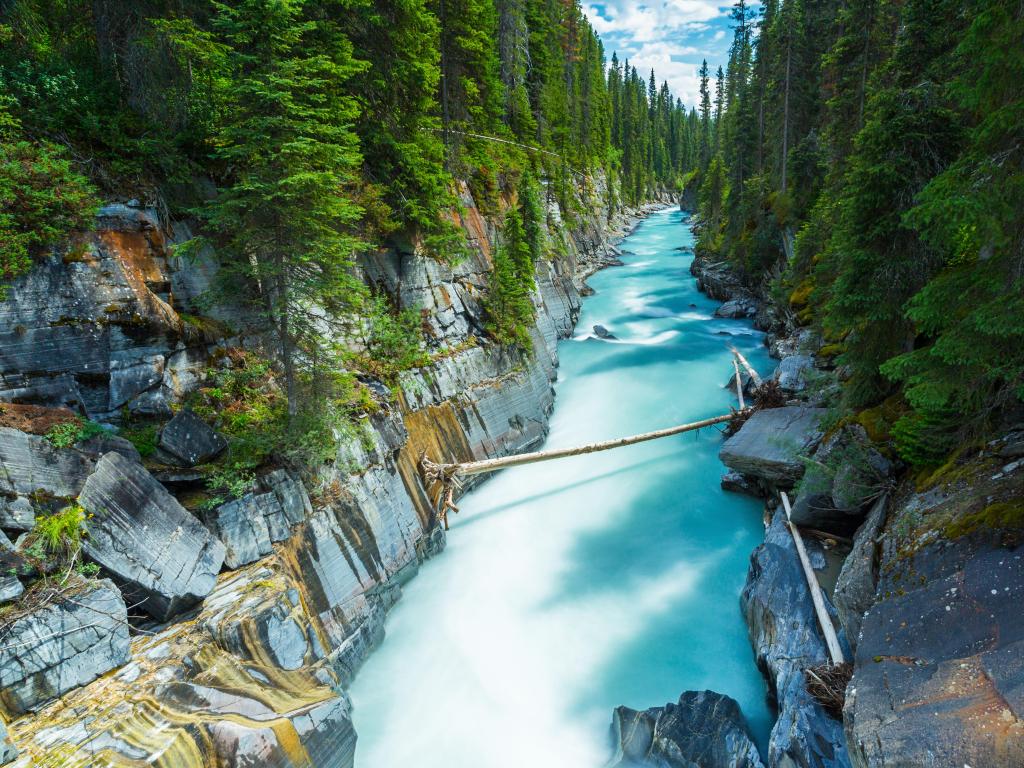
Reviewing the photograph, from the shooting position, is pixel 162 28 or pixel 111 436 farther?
pixel 162 28

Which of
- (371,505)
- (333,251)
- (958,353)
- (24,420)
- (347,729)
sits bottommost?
A: (347,729)

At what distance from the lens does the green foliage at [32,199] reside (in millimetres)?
7145

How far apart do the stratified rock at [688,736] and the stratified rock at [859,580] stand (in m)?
2.28

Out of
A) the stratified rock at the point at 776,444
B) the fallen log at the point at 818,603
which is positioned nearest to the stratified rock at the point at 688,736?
the fallen log at the point at 818,603

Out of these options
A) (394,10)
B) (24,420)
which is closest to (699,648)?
(24,420)

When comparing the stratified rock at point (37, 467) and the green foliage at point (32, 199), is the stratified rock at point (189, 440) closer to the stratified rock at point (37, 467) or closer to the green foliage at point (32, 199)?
the stratified rock at point (37, 467)

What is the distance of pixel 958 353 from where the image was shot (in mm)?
6180

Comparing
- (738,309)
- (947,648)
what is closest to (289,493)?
(947,648)

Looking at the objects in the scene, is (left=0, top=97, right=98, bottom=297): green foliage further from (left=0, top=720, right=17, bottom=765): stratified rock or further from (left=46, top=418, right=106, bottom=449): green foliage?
(left=0, top=720, right=17, bottom=765): stratified rock

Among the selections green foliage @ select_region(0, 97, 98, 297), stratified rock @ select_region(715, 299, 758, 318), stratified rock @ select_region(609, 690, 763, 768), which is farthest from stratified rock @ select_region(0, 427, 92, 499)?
stratified rock @ select_region(715, 299, 758, 318)

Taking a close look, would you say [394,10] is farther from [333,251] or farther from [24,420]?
[24,420]

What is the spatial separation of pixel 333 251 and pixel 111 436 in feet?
14.7

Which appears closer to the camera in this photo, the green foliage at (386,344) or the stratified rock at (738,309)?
the green foliage at (386,344)

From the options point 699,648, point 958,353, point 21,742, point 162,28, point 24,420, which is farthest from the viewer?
point 699,648
